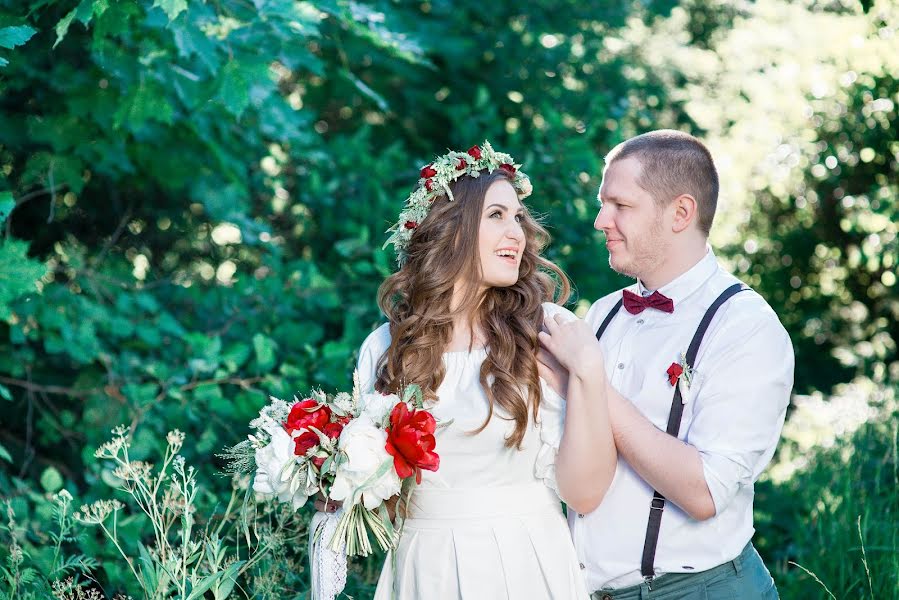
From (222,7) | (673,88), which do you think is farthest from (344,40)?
(673,88)

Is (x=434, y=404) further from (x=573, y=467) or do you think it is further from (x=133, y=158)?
(x=133, y=158)

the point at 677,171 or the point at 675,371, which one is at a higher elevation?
the point at 677,171

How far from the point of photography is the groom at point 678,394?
3.00 metres

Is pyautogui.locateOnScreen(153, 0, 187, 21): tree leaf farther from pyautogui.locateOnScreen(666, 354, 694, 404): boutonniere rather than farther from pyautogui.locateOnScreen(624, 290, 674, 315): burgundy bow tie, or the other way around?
pyautogui.locateOnScreen(666, 354, 694, 404): boutonniere

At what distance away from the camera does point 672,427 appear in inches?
123

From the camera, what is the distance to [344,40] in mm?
Result: 7145

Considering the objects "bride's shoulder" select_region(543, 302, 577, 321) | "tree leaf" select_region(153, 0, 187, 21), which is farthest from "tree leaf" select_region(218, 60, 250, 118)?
"bride's shoulder" select_region(543, 302, 577, 321)

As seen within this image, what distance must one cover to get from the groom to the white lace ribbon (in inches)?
32.0

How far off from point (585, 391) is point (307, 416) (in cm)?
86

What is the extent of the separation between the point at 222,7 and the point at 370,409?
2439 millimetres

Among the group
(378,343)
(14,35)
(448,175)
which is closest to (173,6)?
(14,35)

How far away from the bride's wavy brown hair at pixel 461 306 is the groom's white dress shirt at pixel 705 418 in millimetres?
371

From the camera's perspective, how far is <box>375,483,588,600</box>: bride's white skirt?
3.21 meters

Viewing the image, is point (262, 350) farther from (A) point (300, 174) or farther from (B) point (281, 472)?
(A) point (300, 174)
